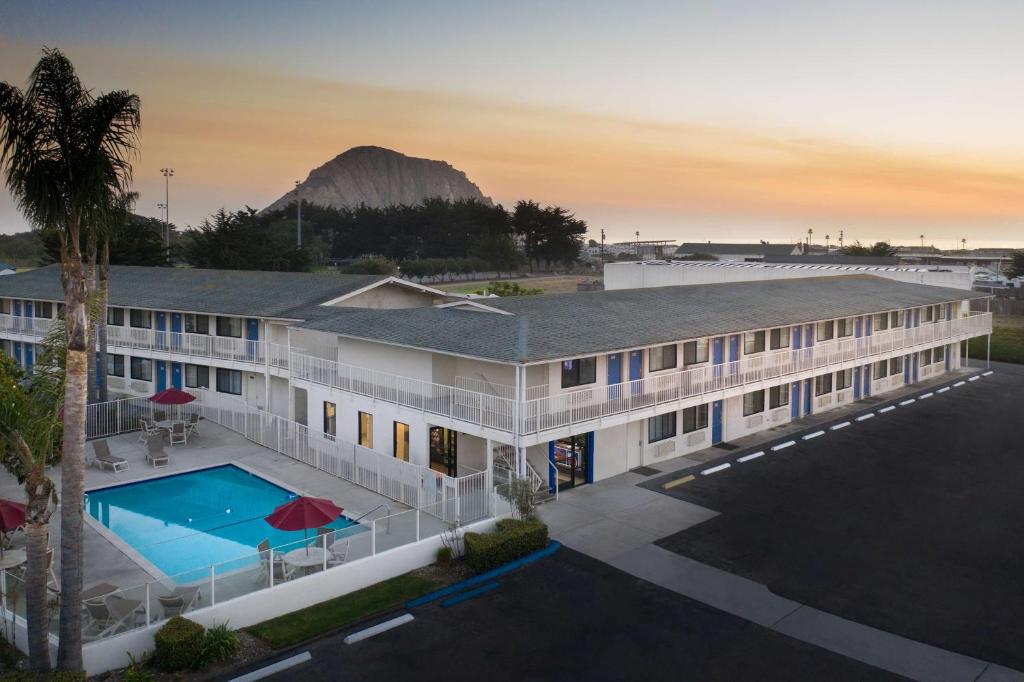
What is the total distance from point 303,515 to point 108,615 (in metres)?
4.29

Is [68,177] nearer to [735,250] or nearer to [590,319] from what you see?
[590,319]

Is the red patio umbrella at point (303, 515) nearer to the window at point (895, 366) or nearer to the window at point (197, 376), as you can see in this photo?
the window at point (197, 376)

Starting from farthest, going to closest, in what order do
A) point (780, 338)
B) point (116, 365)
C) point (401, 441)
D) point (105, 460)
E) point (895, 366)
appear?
point (895, 366), point (116, 365), point (780, 338), point (105, 460), point (401, 441)

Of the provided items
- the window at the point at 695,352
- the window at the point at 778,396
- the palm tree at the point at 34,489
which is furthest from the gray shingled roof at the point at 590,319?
the palm tree at the point at 34,489

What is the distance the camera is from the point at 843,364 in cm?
3412

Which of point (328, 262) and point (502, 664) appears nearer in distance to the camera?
point (502, 664)

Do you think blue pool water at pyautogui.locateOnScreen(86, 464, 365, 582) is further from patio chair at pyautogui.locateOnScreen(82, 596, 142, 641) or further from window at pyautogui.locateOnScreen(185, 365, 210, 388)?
window at pyautogui.locateOnScreen(185, 365, 210, 388)

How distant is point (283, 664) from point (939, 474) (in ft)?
71.0

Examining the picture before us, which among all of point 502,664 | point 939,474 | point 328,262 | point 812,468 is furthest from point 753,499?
point 328,262

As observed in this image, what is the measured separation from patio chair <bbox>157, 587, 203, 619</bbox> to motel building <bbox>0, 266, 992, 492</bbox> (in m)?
8.90

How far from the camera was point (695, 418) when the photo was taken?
29.0 meters

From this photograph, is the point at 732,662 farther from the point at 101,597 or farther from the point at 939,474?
the point at 939,474

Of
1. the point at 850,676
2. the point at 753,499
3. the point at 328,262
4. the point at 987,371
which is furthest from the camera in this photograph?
the point at 328,262

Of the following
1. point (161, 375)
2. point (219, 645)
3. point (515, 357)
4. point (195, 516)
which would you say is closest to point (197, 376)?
point (161, 375)
